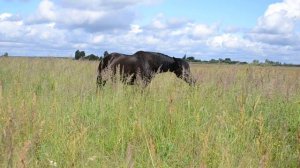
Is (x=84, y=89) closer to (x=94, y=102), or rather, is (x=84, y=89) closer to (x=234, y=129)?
(x=94, y=102)

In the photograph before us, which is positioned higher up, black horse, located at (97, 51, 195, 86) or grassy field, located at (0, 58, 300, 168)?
black horse, located at (97, 51, 195, 86)

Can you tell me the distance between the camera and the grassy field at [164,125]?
10.3 ft

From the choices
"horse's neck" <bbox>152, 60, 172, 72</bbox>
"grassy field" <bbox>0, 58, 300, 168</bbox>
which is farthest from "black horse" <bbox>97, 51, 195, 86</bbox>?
"grassy field" <bbox>0, 58, 300, 168</bbox>

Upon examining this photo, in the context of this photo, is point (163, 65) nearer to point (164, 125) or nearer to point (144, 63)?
point (144, 63)

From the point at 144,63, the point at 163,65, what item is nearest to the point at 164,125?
the point at 144,63

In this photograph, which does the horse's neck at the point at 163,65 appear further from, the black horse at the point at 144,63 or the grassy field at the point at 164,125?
the grassy field at the point at 164,125

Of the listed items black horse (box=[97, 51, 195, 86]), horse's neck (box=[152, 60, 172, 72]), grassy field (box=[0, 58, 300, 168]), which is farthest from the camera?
horse's neck (box=[152, 60, 172, 72])

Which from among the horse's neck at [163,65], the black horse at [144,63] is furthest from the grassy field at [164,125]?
the horse's neck at [163,65]

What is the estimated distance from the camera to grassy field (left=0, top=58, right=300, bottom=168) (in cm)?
313

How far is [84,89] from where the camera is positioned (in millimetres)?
5508

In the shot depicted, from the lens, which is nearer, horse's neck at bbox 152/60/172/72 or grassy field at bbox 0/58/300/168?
grassy field at bbox 0/58/300/168

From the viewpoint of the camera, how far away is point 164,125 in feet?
13.5

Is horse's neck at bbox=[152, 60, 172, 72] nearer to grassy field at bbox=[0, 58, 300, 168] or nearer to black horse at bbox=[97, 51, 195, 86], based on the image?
black horse at bbox=[97, 51, 195, 86]

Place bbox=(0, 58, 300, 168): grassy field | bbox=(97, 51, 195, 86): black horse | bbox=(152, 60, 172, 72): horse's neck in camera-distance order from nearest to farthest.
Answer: bbox=(0, 58, 300, 168): grassy field
bbox=(97, 51, 195, 86): black horse
bbox=(152, 60, 172, 72): horse's neck
